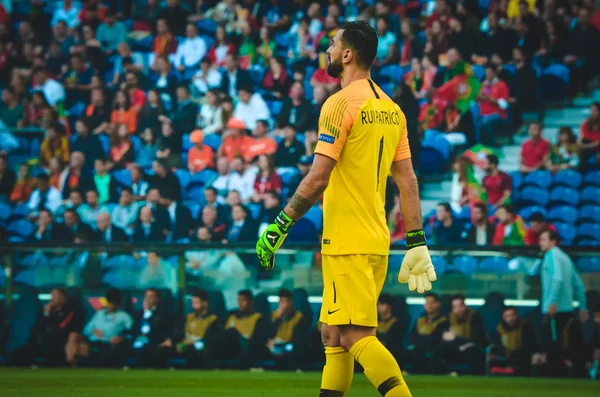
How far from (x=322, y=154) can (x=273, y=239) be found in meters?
0.51

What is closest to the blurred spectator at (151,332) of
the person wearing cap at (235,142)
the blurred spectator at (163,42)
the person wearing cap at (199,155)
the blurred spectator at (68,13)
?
the person wearing cap at (199,155)

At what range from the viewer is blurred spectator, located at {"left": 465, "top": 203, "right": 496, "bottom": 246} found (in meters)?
12.6

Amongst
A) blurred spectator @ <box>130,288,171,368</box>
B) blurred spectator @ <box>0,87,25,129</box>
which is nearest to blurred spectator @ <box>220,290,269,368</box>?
blurred spectator @ <box>130,288,171,368</box>

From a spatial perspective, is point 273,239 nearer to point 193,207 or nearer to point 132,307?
point 132,307

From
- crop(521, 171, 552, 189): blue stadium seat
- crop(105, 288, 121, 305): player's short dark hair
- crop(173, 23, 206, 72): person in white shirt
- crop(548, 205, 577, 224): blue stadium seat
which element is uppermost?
crop(173, 23, 206, 72): person in white shirt

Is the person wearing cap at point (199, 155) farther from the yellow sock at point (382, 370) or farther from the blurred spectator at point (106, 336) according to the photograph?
the yellow sock at point (382, 370)

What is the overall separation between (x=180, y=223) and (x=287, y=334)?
3000mm

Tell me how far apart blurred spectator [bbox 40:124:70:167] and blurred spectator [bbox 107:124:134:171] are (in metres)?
0.77

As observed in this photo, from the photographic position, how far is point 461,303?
11.4 meters

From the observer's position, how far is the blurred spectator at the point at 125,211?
14.2 m

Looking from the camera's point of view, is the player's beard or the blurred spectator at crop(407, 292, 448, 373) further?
the blurred spectator at crop(407, 292, 448, 373)

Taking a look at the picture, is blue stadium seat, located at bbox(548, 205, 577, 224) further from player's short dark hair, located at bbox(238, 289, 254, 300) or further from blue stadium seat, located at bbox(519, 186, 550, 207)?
player's short dark hair, located at bbox(238, 289, 254, 300)

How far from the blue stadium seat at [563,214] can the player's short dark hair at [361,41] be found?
933 cm

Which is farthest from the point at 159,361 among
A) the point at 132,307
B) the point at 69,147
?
the point at 69,147
